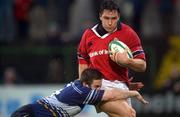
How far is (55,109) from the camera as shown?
11023 mm

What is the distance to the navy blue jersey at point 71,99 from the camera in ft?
35.3

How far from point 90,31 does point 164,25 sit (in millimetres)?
7664

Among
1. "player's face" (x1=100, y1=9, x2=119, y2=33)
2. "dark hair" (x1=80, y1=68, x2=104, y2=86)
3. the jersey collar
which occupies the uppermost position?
"player's face" (x1=100, y1=9, x2=119, y2=33)

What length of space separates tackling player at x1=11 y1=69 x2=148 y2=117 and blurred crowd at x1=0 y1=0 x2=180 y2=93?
22.5 feet

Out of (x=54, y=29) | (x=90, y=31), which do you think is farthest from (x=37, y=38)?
(x=90, y=31)

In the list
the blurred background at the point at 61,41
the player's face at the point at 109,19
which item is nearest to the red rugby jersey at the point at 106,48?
the player's face at the point at 109,19

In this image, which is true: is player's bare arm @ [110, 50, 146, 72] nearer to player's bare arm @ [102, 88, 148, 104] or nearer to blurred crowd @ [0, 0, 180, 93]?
player's bare arm @ [102, 88, 148, 104]

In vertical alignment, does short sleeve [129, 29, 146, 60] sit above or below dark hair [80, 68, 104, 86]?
above

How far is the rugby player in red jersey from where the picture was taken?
10695mm

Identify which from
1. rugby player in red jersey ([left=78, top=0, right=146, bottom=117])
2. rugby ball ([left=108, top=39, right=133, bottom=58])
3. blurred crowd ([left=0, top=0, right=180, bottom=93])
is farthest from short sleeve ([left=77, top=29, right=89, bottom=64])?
blurred crowd ([left=0, top=0, right=180, bottom=93])

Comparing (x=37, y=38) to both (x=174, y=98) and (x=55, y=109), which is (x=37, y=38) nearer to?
(x=174, y=98)

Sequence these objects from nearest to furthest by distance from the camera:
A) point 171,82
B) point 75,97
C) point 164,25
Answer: point 75,97 < point 171,82 < point 164,25

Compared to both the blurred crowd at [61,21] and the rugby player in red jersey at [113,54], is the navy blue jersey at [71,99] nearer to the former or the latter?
the rugby player in red jersey at [113,54]

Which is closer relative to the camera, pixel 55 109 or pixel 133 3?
pixel 55 109
